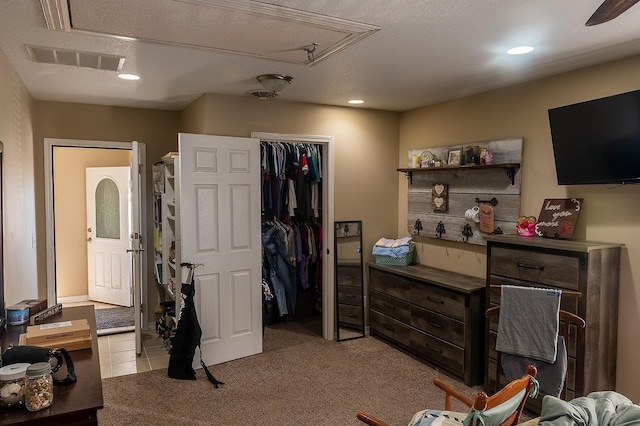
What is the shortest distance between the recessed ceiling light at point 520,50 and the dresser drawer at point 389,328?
2456mm

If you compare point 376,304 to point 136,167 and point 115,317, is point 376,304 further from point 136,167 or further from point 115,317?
point 115,317

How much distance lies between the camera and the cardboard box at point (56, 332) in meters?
2.00

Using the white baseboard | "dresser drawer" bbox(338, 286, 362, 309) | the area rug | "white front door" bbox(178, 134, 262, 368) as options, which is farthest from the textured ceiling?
the white baseboard

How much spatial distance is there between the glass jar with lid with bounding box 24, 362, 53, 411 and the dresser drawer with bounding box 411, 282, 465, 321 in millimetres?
2848

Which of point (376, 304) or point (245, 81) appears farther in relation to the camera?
point (376, 304)

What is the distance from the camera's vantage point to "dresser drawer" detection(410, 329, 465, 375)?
3.55 meters

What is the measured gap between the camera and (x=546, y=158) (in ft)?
10.8

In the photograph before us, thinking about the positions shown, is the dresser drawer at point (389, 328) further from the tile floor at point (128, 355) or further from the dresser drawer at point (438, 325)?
the tile floor at point (128, 355)

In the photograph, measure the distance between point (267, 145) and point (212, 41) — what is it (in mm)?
2165

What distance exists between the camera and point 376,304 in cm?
451

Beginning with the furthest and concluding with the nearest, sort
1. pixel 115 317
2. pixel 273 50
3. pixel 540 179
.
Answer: pixel 115 317
pixel 540 179
pixel 273 50

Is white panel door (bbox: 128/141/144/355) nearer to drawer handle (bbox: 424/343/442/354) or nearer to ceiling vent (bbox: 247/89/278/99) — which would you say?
ceiling vent (bbox: 247/89/278/99)

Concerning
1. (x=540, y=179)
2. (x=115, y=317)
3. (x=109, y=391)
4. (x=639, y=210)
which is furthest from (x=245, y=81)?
(x=115, y=317)

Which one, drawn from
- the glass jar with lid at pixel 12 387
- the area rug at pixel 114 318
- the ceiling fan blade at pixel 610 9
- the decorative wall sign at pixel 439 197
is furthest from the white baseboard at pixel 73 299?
the ceiling fan blade at pixel 610 9
